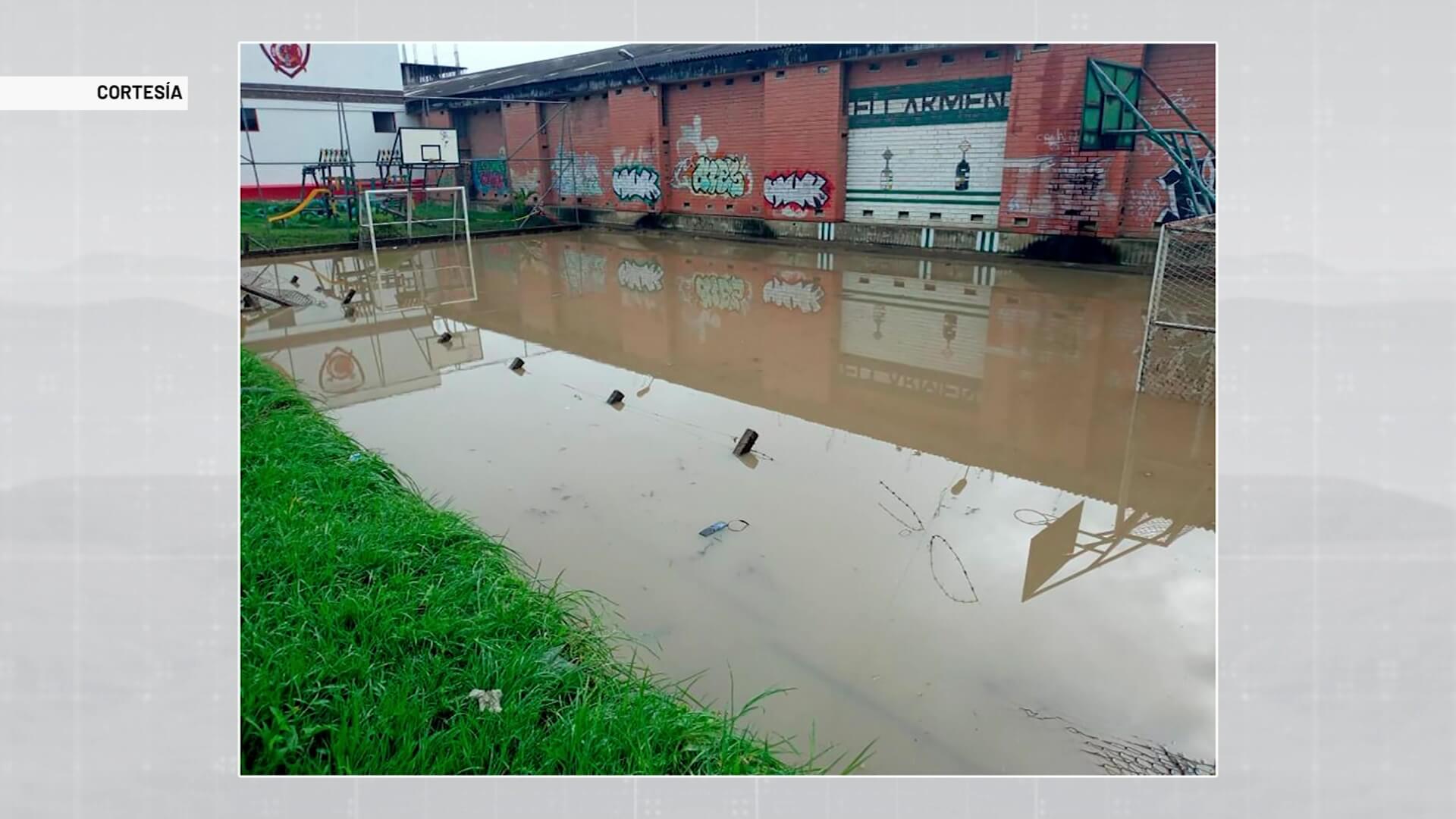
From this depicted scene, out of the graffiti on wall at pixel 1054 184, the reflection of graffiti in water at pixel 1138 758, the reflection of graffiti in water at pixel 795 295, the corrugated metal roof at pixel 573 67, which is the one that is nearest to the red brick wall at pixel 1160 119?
the graffiti on wall at pixel 1054 184

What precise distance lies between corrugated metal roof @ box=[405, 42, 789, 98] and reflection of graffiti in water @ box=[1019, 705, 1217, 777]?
13561mm

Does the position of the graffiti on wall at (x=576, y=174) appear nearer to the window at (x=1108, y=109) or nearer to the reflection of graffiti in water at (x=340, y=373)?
the window at (x=1108, y=109)

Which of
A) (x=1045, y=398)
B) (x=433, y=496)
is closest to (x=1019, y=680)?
(x=433, y=496)

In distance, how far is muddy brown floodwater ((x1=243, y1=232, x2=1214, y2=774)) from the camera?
267cm

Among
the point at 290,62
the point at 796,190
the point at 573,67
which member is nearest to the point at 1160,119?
the point at 796,190

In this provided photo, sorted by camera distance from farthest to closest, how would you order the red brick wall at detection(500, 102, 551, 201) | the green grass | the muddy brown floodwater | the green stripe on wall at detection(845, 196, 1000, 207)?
1. the red brick wall at detection(500, 102, 551, 201)
2. the green stripe on wall at detection(845, 196, 1000, 207)
3. the muddy brown floodwater
4. the green grass

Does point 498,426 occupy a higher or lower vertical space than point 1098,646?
higher

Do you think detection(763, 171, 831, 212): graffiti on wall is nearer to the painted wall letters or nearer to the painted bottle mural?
the painted wall letters

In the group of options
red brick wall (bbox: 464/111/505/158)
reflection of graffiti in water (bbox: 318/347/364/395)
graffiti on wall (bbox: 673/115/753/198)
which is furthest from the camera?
red brick wall (bbox: 464/111/505/158)

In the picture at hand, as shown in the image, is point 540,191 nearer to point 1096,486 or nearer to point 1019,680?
point 1096,486

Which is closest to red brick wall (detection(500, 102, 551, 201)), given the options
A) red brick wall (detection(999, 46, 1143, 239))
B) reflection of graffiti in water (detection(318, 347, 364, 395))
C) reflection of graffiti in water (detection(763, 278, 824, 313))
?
reflection of graffiti in water (detection(763, 278, 824, 313))

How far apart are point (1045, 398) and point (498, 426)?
145 inches

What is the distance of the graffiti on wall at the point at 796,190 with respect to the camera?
14.8 metres

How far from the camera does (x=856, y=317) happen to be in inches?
330
